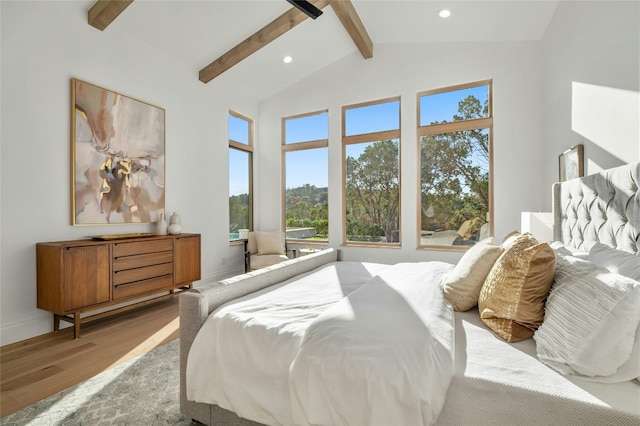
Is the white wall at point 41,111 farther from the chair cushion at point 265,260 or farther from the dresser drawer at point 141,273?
the chair cushion at point 265,260

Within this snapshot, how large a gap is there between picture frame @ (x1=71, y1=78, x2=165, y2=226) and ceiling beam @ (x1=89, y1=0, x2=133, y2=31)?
0.66 m

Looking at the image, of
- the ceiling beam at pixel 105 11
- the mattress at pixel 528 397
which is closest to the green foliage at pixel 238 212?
the ceiling beam at pixel 105 11

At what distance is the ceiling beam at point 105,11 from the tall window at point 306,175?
2.97 meters

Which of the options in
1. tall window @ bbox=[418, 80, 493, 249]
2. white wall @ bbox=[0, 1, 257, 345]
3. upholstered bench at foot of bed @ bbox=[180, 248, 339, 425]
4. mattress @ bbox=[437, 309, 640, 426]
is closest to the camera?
mattress @ bbox=[437, 309, 640, 426]

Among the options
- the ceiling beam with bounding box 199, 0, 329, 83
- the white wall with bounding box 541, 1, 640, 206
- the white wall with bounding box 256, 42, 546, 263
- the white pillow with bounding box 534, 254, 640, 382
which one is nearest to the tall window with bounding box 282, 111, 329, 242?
the white wall with bounding box 256, 42, 546, 263

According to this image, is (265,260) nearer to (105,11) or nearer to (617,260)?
(105,11)

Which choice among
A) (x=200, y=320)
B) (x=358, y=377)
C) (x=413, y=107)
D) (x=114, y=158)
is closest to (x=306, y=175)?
(x=413, y=107)

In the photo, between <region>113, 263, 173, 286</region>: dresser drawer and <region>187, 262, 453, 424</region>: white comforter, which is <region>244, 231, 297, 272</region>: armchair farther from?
<region>187, 262, 453, 424</region>: white comforter

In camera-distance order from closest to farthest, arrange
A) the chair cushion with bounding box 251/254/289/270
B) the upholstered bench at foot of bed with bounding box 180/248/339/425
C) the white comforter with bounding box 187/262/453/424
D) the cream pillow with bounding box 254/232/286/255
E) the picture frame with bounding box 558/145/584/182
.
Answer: the white comforter with bounding box 187/262/453/424 → the upholstered bench at foot of bed with bounding box 180/248/339/425 → the picture frame with bounding box 558/145/584/182 → the chair cushion with bounding box 251/254/289/270 → the cream pillow with bounding box 254/232/286/255

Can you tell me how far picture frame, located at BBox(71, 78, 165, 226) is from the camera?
3.22m

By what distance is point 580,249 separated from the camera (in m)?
2.04

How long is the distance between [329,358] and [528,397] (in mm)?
656

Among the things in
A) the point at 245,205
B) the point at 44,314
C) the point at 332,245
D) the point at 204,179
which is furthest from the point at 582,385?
the point at 245,205

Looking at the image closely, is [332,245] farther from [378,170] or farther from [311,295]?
[311,295]
